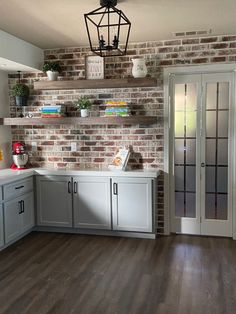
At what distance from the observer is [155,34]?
3980 mm

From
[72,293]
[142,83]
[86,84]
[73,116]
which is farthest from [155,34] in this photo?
[72,293]

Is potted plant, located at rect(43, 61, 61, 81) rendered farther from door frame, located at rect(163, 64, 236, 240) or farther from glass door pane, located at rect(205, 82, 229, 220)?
glass door pane, located at rect(205, 82, 229, 220)

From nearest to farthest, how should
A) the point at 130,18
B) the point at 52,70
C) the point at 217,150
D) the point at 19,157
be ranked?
the point at 130,18, the point at 217,150, the point at 52,70, the point at 19,157

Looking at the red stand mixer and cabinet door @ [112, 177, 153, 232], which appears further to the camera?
the red stand mixer

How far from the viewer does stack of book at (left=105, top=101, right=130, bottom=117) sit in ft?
13.8

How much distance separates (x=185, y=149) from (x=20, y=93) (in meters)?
2.38

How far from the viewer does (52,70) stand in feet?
14.7

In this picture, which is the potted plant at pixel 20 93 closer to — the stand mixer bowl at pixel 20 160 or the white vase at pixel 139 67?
the stand mixer bowl at pixel 20 160

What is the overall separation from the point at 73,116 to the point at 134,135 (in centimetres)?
91

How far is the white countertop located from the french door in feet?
1.46

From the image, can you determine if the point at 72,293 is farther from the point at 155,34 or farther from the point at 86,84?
the point at 155,34

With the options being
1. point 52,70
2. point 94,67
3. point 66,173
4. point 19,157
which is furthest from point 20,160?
point 94,67

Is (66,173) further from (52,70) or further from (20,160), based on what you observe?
(52,70)

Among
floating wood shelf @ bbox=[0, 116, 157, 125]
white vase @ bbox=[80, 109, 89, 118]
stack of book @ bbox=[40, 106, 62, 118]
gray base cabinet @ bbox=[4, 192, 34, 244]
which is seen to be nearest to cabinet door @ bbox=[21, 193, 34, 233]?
gray base cabinet @ bbox=[4, 192, 34, 244]
